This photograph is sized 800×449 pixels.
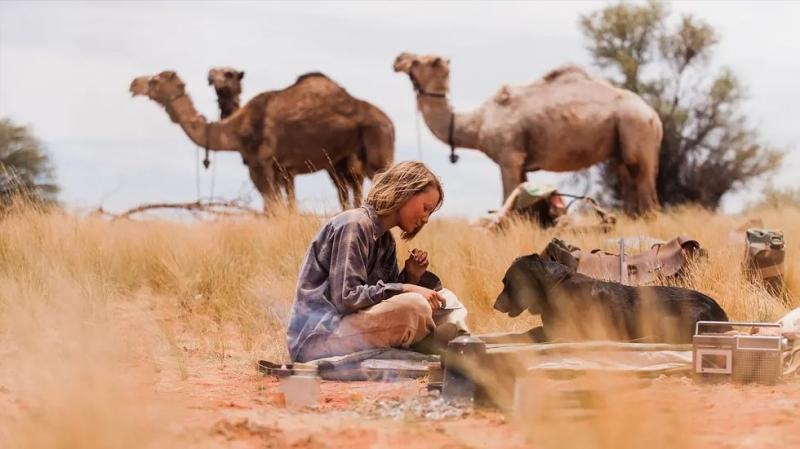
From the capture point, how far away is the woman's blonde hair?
5.90m

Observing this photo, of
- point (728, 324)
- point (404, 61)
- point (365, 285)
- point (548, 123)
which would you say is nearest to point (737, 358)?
point (728, 324)

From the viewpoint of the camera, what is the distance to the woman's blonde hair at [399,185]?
590 centimetres

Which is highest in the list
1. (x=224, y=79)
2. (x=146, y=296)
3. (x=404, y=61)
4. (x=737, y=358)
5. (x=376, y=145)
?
(x=404, y=61)

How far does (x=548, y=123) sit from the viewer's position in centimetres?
1650

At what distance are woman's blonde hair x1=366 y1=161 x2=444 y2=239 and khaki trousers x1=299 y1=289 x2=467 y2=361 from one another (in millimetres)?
454

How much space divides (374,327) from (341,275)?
324 mm

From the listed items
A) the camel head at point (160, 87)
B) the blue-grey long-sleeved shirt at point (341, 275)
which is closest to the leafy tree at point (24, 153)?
the camel head at point (160, 87)

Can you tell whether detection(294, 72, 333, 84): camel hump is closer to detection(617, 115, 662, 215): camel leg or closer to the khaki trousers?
detection(617, 115, 662, 215): camel leg

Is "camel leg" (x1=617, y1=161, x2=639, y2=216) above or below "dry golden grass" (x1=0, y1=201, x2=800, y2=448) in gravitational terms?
above

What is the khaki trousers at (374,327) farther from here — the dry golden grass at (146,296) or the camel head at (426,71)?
the camel head at (426,71)

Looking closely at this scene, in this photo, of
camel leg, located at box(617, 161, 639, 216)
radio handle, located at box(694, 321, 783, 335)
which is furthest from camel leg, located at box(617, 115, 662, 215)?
radio handle, located at box(694, 321, 783, 335)

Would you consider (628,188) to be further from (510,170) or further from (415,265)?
(415,265)

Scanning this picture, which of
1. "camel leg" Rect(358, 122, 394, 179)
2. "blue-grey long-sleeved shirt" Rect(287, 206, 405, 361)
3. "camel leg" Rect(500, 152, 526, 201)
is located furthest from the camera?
"camel leg" Rect(358, 122, 394, 179)

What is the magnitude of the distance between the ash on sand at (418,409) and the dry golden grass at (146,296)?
0.92m
